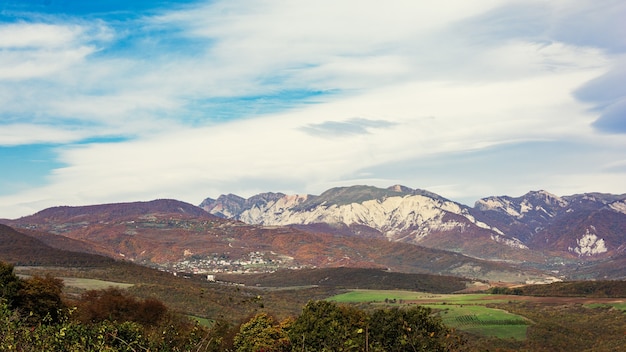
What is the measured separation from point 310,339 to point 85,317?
39807mm

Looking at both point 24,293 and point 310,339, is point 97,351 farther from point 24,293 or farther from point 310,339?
point 24,293

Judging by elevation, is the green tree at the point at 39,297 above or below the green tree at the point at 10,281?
below

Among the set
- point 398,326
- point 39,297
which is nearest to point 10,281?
point 39,297

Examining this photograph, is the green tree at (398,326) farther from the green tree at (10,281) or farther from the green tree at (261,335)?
the green tree at (10,281)

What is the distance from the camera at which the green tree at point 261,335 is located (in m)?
88.4

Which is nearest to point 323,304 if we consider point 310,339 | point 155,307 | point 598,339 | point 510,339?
point 310,339

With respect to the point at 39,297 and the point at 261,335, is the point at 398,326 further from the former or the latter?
the point at 39,297

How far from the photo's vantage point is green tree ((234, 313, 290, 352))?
290 ft

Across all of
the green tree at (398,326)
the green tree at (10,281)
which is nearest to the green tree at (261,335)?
the green tree at (398,326)

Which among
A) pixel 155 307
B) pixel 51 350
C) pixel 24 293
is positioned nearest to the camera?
pixel 51 350

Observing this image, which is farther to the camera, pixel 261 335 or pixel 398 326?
pixel 261 335

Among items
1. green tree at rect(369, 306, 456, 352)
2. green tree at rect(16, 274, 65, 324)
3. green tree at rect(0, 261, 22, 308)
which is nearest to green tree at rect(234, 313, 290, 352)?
green tree at rect(369, 306, 456, 352)

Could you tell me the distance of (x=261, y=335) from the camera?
303ft

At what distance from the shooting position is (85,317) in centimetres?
9312
